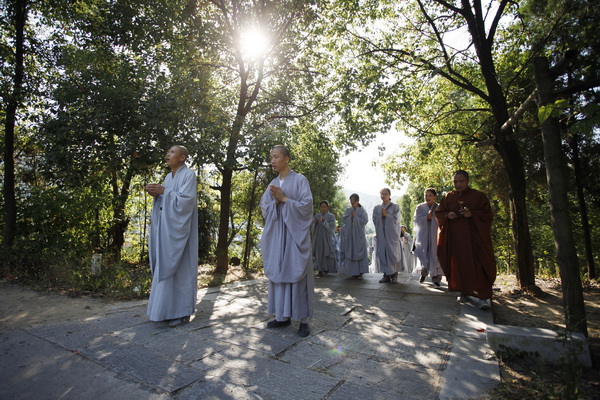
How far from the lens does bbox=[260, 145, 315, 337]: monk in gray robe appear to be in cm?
387

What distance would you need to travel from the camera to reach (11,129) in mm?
8414

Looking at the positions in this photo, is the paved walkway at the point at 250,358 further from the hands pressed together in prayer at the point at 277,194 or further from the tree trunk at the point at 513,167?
the tree trunk at the point at 513,167

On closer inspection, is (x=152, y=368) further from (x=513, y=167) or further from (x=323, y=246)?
(x=323, y=246)

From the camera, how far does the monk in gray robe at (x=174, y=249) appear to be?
407cm

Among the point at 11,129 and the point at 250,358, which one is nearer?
the point at 250,358

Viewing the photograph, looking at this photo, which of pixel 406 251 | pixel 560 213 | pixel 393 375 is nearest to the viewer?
pixel 393 375

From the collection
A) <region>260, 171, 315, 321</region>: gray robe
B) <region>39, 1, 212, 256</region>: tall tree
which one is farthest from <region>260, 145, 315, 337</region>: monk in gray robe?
<region>39, 1, 212, 256</region>: tall tree

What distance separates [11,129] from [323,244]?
27.2 feet

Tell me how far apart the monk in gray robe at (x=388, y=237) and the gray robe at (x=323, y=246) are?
60.7 inches

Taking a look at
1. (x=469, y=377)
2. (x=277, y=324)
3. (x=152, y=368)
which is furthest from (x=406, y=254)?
(x=152, y=368)

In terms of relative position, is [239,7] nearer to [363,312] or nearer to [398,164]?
[398,164]

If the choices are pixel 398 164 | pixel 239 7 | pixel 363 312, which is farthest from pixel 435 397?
pixel 398 164

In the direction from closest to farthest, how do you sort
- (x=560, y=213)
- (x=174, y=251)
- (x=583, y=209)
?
(x=560, y=213)
(x=174, y=251)
(x=583, y=209)

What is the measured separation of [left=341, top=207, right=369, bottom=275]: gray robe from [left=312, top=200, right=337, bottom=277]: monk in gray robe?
61 centimetres
